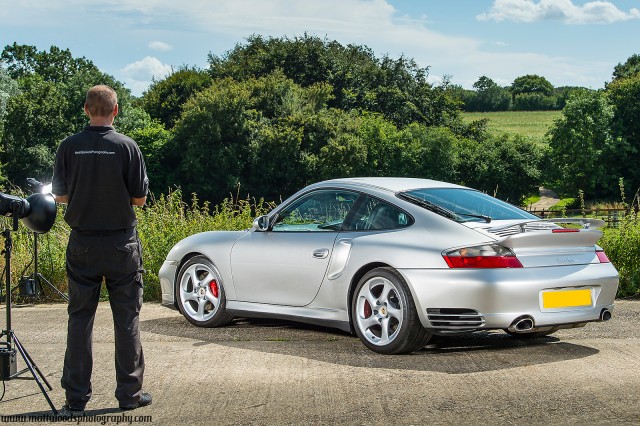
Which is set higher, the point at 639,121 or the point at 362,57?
the point at 362,57

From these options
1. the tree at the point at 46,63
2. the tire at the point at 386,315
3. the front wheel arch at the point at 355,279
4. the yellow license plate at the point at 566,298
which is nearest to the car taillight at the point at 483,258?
the yellow license plate at the point at 566,298

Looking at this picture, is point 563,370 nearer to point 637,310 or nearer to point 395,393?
point 395,393

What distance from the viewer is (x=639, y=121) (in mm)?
100188

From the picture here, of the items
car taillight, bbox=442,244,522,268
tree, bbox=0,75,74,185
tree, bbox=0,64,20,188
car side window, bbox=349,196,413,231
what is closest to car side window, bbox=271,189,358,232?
car side window, bbox=349,196,413,231

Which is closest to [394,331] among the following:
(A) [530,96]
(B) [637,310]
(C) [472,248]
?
(C) [472,248]

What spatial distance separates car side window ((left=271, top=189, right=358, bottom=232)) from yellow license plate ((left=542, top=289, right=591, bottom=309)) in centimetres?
191

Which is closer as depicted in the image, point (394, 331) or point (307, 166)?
point (394, 331)

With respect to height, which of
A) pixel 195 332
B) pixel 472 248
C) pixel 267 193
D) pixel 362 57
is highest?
pixel 362 57

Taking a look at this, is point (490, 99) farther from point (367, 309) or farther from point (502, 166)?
point (367, 309)

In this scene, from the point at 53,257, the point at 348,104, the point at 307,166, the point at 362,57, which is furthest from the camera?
the point at 362,57

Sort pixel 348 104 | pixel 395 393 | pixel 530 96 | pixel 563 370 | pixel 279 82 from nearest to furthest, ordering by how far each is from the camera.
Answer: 1. pixel 395 393
2. pixel 563 370
3. pixel 279 82
4. pixel 348 104
5. pixel 530 96

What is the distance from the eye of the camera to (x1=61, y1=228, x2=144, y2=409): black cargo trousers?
5559 millimetres

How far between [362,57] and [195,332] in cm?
10142

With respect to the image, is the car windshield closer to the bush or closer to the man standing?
the man standing
